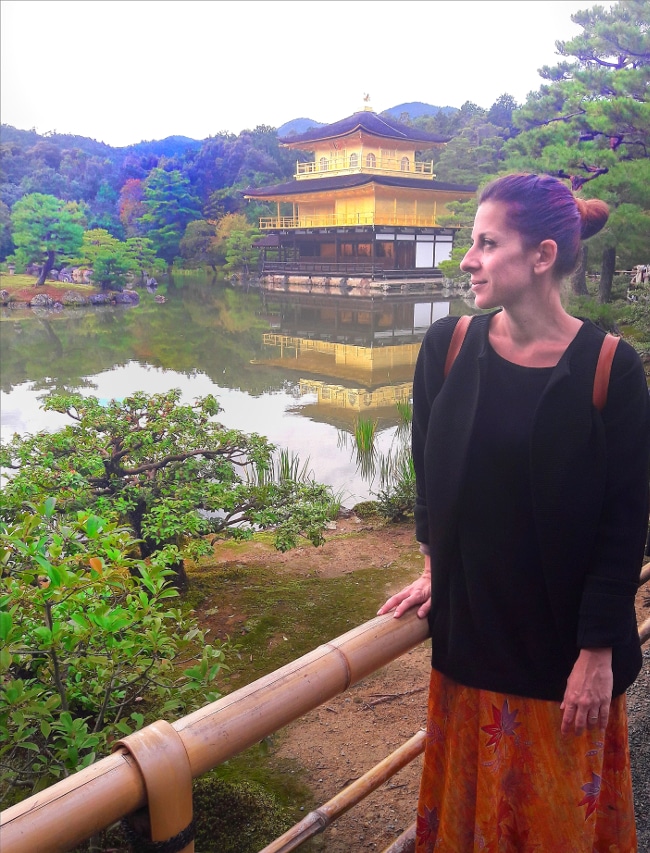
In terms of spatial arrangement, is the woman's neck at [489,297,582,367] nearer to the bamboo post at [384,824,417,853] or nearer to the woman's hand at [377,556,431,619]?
the woman's hand at [377,556,431,619]

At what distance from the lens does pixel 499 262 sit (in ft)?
2.82

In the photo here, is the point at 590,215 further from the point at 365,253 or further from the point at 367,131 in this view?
the point at 367,131

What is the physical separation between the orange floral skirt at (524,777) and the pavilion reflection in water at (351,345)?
5.20 meters

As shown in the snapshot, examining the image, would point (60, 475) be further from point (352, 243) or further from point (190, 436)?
point (352, 243)

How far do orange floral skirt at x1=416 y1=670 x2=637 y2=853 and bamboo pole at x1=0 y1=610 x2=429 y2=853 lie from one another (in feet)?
0.45

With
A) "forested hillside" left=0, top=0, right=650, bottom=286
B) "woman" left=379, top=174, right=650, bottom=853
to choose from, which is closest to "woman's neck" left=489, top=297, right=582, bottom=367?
"woman" left=379, top=174, right=650, bottom=853

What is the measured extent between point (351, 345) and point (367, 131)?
11.2 meters

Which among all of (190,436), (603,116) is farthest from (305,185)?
(190,436)

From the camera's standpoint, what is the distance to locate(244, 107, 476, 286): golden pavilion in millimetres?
18281

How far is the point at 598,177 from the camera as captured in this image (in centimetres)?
664

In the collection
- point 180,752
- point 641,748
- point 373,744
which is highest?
point 180,752

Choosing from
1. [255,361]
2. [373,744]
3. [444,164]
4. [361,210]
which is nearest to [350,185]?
[361,210]

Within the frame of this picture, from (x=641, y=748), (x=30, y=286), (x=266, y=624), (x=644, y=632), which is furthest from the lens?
(x=30, y=286)

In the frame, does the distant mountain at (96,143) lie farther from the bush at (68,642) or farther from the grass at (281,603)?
the bush at (68,642)
